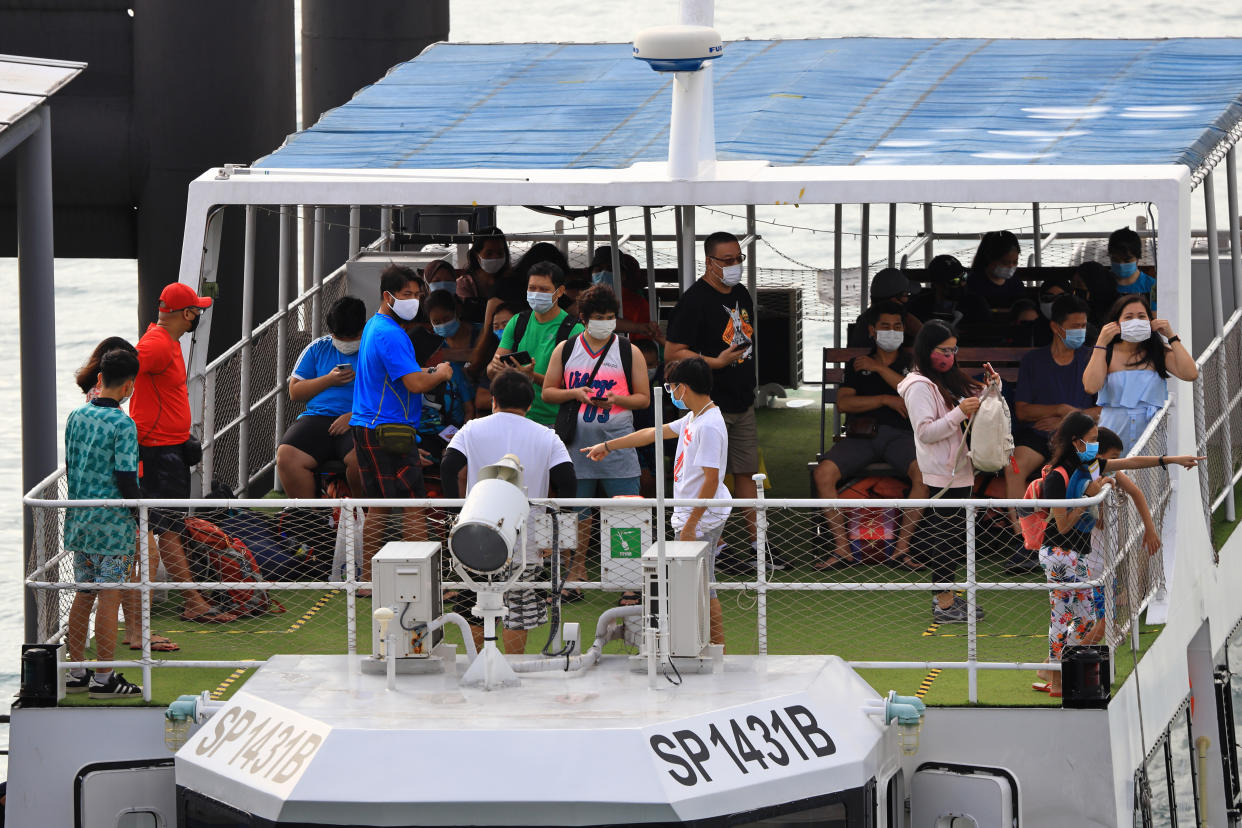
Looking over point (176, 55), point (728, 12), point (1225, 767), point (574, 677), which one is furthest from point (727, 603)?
point (728, 12)

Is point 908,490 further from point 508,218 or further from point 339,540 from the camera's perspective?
point 508,218

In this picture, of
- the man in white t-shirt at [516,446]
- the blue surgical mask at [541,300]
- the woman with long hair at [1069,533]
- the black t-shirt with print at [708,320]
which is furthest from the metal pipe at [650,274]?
the woman with long hair at [1069,533]

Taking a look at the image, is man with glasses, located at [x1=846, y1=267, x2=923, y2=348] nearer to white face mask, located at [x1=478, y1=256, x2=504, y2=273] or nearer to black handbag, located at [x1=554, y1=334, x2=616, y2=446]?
white face mask, located at [x1=478, y1=256, x2=504, y2=273]

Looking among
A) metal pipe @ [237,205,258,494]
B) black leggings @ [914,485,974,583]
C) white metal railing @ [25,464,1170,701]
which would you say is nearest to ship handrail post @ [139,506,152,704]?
white metal railing @ [25,464,1170,701]

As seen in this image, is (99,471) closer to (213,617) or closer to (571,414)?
(213,617)

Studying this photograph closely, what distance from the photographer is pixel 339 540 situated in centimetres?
1034

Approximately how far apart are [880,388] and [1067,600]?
3.06 metres

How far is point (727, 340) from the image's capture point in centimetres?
1130

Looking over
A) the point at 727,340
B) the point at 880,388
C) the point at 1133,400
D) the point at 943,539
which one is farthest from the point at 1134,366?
the point at 727,340

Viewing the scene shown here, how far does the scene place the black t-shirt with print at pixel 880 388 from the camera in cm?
1206

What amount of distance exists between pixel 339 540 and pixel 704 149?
2921 mm

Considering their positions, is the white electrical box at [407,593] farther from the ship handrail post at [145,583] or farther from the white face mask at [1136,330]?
the white face mask at [1136,330]

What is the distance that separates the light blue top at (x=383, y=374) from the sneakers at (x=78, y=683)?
6.22 feet

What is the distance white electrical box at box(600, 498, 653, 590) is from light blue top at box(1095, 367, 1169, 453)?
279 centimetres
